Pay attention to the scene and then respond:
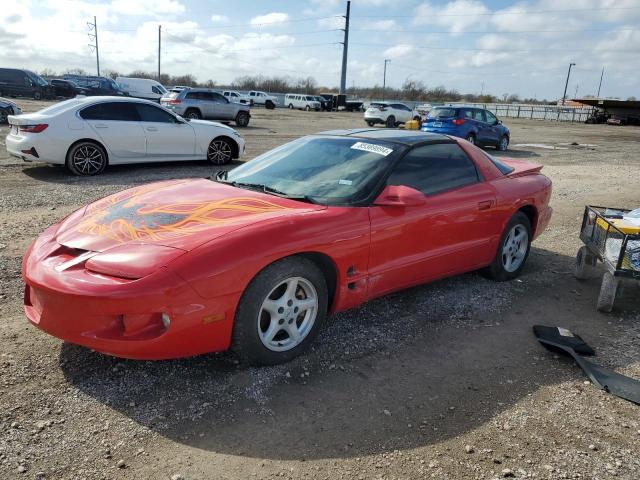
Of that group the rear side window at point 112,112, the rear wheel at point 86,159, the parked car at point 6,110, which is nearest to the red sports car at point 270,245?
the rear wheel at point 86,159

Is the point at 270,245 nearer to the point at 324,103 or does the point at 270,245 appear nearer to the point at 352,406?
the point at 352,406

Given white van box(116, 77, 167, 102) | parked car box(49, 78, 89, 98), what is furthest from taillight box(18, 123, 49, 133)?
parked car box(49, 78, 89, 98)

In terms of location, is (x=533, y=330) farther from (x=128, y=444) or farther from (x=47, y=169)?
(x=47, y=169)

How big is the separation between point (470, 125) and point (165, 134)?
1112 centimetres

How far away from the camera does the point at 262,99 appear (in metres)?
48.1

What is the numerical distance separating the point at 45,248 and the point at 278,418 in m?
1.79

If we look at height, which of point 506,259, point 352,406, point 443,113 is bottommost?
point 352,406

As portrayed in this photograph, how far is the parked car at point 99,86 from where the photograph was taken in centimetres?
3412

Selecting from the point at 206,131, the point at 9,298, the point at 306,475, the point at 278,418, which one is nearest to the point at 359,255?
the point at 278,418

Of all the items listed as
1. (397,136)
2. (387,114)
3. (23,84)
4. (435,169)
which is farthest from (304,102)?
(435,169)

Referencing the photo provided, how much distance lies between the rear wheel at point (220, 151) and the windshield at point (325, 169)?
22.8ft

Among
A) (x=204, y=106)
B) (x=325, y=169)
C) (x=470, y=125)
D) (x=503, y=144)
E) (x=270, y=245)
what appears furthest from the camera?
(x=204, y=106)

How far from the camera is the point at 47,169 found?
9617 mm

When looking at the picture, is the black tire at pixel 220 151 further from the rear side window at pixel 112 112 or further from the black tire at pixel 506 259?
the black tire at pixel 506 259
